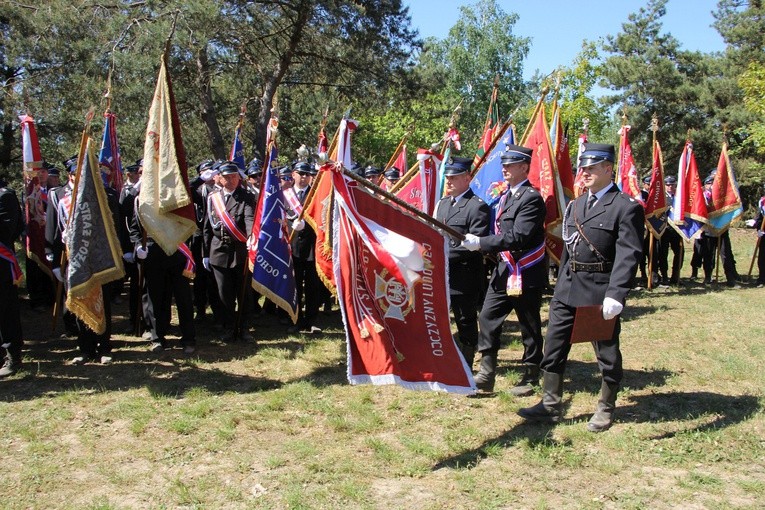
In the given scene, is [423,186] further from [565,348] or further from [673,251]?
[673,251]

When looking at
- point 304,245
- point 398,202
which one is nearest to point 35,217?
point 304,245

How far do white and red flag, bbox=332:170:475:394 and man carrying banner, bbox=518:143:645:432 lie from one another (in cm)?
83

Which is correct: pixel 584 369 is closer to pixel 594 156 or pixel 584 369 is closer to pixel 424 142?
pixel 594 156

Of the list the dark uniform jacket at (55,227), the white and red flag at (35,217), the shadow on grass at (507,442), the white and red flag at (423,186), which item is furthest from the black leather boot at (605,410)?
the white and red flag at (35,217)

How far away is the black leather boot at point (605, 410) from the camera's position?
4.97 meters

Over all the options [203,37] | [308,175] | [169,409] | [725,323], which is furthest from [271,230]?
[203,37]

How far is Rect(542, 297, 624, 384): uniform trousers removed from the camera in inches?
196

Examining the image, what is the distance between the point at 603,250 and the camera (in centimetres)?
490

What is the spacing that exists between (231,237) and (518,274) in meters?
3.50

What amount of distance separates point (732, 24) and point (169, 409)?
31.9m

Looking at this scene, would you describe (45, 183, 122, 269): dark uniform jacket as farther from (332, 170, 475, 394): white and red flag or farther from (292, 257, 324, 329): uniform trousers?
(332, 170, 475, 394): white and red flag

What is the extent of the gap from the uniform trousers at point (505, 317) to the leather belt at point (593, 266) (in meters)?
0.81

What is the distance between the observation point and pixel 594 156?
16.1 ft

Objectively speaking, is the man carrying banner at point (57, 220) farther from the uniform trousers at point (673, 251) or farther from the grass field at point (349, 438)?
the uniform trousers at point (673, 251)
